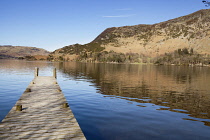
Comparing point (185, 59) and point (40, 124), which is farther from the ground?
point (185, 59)

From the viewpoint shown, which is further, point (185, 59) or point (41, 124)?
point (185, 59)

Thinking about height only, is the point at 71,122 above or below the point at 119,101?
above

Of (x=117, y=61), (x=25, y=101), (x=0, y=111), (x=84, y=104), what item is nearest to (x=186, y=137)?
(x=84, y=104)

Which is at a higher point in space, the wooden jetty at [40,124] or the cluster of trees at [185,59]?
the cluster of trees at [185,59]

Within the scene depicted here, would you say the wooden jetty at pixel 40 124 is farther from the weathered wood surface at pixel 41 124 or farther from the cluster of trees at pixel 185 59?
the cluster of trees at pixel 185 59

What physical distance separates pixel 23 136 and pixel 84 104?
35.9ft

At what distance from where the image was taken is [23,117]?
989cm

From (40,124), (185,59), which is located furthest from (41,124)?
(185,59)

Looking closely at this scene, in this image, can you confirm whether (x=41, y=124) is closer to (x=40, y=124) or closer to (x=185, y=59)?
(x=40, y=124)

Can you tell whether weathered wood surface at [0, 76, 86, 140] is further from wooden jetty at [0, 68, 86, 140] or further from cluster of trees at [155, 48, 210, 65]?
cluster of trees at [155, 48, 210, 65]

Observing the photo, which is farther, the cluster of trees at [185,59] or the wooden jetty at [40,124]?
the cluster of trees at [185,59]

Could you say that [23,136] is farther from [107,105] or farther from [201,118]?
[201,118]

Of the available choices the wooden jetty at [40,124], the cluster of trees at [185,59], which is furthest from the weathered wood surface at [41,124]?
the cluster of trees at [185,59]

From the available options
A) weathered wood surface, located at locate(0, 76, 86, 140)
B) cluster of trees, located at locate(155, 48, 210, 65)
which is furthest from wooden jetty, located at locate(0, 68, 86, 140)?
cluster of trees, located at locate(155, 48, 210, 65)
